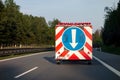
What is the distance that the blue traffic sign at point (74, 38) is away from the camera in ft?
69.1

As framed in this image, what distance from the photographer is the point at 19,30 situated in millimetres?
109688

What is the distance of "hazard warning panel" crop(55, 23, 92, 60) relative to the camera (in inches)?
827

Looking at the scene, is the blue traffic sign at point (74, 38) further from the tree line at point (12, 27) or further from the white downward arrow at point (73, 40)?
the tree line at point (12, 27)

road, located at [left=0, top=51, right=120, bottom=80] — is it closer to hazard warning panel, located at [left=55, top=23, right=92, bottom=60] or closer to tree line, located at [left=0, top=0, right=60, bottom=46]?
hazard warning panel, located at [left=55, top=23, right=92, bottom=60]

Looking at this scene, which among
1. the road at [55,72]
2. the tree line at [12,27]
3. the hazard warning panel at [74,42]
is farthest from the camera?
the tree line at [12,27]

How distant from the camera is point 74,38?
69.2 ft

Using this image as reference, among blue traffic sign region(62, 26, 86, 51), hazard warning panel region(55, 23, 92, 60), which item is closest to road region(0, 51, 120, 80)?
hazard warning panel region(55, 23, 92, 60)

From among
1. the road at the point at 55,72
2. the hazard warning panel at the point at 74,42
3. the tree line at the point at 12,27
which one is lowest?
the road at the point at 55,72

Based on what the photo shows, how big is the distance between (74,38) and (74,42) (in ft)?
0.81

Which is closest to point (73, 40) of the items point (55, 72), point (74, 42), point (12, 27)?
point (74, 42)

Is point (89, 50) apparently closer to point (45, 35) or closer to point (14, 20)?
point (14, 20)

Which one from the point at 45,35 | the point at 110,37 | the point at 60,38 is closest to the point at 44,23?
the point at 45,35

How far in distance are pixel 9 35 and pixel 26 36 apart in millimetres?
22130

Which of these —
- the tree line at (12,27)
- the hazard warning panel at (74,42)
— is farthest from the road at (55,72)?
the tree line at (12,27)
